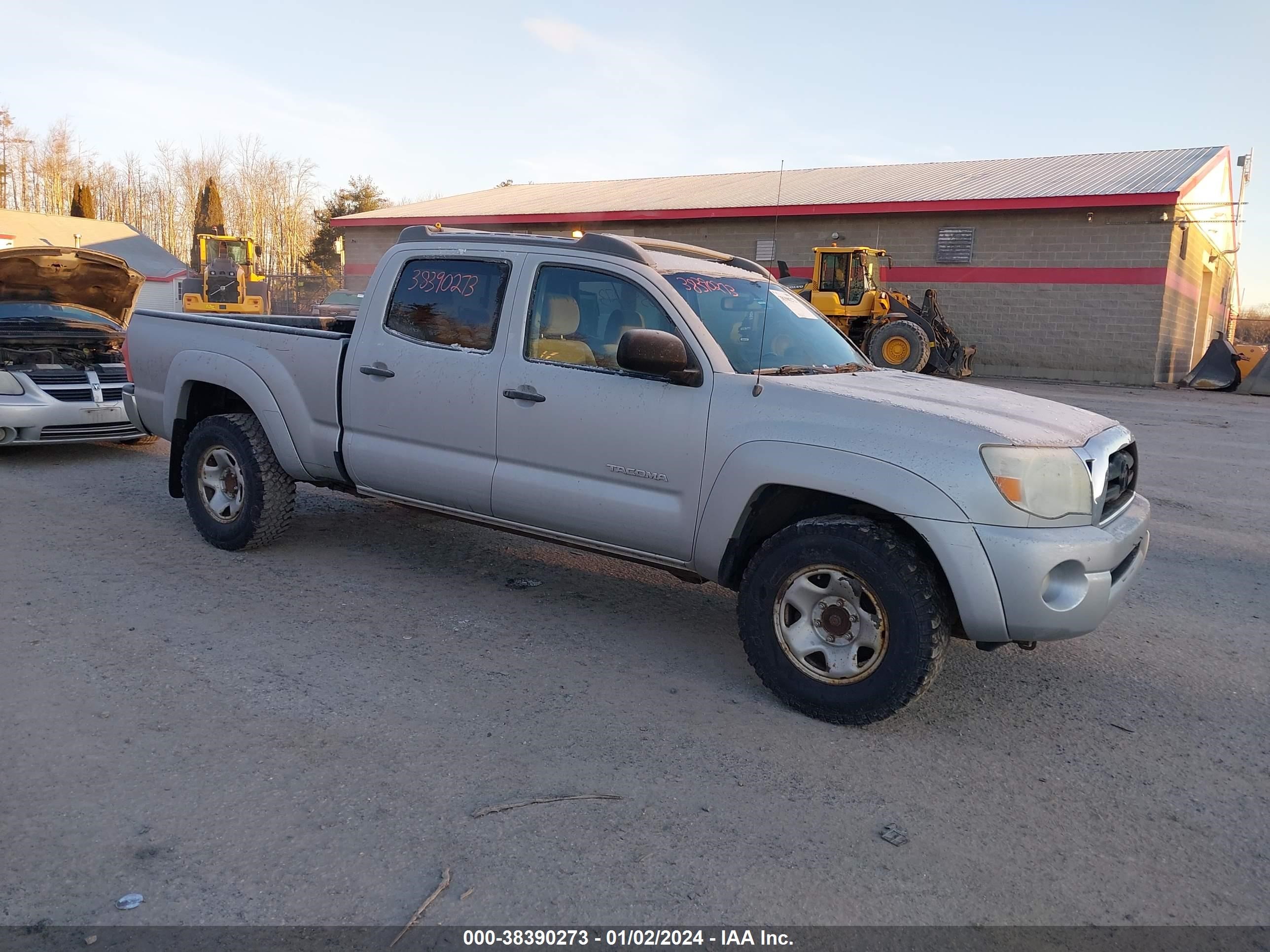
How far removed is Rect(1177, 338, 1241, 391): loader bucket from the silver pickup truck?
21.7 meters

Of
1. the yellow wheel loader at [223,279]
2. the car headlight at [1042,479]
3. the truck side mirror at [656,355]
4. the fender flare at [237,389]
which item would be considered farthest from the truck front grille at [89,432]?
the yellow wheel loader at [223,279]

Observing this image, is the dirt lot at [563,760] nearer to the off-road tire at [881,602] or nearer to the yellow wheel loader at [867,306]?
the off-road tire at [881,602]

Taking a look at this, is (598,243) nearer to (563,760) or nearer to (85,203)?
(563,760)

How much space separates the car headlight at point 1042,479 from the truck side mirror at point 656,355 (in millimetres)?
1279

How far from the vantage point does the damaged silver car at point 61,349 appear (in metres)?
8.14

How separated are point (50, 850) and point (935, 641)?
2988mm

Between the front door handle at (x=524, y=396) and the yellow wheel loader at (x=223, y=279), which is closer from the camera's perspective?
the front door handle at (x=524, y=396)

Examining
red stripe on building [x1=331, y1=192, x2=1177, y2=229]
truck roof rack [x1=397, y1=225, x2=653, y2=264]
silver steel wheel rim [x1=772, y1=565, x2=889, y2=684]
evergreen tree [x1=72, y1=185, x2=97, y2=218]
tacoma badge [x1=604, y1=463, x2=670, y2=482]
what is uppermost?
evergreen tree [x1=72, y1=185, x2=97, y2=218]

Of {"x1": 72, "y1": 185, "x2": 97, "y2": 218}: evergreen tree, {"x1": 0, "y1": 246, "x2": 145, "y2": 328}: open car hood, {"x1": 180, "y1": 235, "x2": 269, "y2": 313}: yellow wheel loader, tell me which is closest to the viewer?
{"x1": 0, "y1": 246, "x2": 145, "y2": 328}: open car hood

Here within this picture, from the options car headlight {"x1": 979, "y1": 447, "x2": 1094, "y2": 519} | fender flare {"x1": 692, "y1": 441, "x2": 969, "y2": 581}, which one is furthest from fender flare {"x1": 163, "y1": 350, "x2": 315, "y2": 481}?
car headlight {"x1": 979, "y1": 447, "x2": 1094, "y2": 519}

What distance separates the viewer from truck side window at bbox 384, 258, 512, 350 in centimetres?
487

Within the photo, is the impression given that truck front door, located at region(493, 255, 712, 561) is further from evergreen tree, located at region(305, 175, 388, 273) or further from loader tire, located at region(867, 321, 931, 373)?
evergreen tree, located at region(305, 175, 388, 273)
